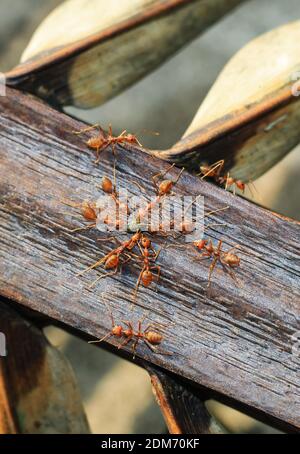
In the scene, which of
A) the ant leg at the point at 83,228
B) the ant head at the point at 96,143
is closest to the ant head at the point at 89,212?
the ant leg at the point at 83,228

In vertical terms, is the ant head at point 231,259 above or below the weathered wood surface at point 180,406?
above

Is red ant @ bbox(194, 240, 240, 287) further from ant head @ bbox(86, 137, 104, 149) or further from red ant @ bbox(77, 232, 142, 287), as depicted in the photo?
ant head @ bbox(86, 137, 104, 149)

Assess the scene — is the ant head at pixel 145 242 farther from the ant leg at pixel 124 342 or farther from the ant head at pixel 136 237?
the ant leg at pixel 124 342

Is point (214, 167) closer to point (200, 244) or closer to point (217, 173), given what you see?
point (217, 173)

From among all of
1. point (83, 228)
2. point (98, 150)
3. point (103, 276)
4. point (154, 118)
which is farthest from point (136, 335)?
point (154, 118)

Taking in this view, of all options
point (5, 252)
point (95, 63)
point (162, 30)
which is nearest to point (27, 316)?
point (5, 252)
